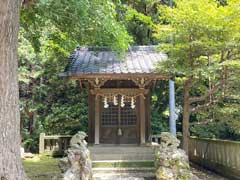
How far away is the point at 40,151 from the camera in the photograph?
14969 millimetres

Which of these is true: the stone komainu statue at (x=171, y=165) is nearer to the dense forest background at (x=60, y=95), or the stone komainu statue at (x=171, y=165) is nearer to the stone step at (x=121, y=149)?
the stone step at (x=121, y=149)

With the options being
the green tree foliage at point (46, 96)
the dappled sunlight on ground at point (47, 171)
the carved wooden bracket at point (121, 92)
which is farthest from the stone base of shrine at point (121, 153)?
the green tree foliage at point (46, 96)

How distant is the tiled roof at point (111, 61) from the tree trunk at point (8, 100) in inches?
187

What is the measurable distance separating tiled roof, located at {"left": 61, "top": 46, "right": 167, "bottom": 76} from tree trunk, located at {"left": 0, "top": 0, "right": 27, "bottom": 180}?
4748 millimetres

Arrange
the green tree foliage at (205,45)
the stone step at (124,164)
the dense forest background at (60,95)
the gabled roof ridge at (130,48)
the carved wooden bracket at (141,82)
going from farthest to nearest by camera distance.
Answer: the dense forest background at (60,95), the gabled roof ridge at (130,48), the carved wooden bracket at (141,82), the stone step at (124,164), the green tree foliage at (205,45)

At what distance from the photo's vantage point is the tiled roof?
1023 centimetres

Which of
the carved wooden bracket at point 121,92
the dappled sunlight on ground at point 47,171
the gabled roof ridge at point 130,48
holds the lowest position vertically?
the dappled sunlight on ground at point 47,171

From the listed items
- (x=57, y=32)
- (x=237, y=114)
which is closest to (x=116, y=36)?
(x=57, y=32)

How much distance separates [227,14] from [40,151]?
34.5 feet

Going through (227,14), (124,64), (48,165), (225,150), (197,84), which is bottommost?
(48,165)

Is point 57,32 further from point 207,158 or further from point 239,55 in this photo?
point 207,158

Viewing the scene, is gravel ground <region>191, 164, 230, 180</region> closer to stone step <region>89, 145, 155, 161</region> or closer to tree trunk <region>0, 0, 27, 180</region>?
stone step <region>89, 145, 155, 161</region>

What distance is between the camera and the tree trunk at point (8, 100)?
16.2ft

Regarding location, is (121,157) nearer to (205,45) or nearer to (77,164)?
(77,164)
